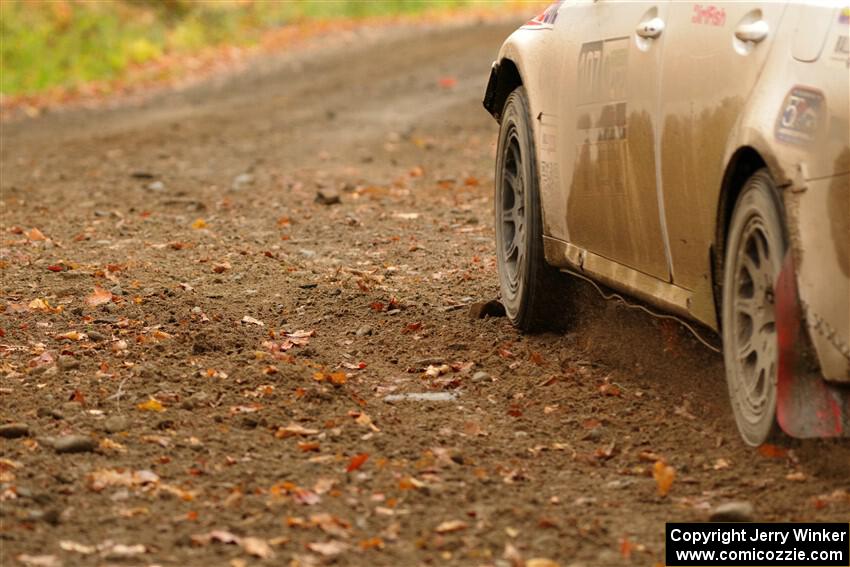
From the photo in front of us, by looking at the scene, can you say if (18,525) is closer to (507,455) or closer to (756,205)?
(507,455)

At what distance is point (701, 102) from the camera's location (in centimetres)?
451

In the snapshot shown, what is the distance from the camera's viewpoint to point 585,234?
5676 mm

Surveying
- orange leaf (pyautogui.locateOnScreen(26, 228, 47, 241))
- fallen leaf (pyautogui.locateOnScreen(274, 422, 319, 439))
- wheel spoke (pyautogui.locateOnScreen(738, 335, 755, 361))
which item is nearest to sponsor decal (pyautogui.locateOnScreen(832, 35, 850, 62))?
wheel spoke (pyautogui.locateOnScreen(738, 335, 755, 361))

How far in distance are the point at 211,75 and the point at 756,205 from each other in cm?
1829

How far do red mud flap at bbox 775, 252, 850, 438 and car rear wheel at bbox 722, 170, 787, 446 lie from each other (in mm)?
50

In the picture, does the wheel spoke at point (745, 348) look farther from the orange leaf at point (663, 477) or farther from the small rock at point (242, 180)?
the small rock at point (242, 180)

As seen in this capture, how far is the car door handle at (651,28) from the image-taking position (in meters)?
4.88

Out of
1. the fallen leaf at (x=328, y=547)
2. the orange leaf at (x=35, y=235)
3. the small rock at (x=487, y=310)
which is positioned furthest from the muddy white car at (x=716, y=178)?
the orange leaf at (x=35, y=235)

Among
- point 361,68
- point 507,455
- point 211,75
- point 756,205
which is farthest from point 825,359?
point 211,75

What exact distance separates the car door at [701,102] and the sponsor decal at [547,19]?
4.26ft

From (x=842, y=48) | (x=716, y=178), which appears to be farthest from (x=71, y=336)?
(x=842, y=48)

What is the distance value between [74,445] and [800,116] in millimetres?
2523

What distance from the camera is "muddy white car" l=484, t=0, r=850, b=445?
393 centimetres

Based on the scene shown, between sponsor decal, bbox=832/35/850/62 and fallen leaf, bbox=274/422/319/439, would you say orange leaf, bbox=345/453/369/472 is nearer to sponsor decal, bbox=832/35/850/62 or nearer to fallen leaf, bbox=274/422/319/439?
fallen leaf, bbox=274/422/319/439
